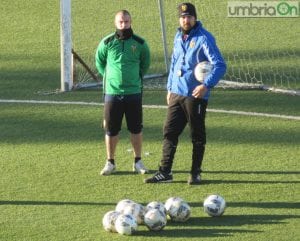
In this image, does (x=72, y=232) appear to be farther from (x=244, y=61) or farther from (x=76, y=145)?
(x=244, y=61)

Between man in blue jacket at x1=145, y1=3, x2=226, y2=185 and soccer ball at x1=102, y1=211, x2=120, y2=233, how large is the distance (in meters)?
1.66

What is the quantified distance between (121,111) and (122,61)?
1.93 ft

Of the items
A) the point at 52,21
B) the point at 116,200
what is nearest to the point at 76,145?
the point at 116,200

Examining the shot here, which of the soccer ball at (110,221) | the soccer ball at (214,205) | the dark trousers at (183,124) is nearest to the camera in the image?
the soccer ball at (110,221)

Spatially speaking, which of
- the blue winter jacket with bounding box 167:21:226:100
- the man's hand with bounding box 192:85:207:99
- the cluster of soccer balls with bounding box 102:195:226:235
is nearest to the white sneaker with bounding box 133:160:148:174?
the blue winter jacket with bounding box 167:21:226:100

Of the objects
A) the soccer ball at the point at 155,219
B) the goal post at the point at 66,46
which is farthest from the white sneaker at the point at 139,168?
the goal post at the point at 66,46

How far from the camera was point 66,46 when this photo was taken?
15.2m

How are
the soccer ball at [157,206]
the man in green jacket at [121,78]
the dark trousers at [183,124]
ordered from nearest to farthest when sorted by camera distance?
1. the soccer ball at [157,206]
2. the dark trousers at [183,124]
3. the man in green jacket at [121,78]

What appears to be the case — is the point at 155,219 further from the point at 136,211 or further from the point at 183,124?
the point at 183,124

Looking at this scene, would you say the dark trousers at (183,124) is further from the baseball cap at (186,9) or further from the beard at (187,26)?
the baseball cap at (186,9)

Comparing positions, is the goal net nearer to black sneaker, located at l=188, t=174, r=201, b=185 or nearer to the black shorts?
the black shorts

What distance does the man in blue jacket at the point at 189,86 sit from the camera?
10125mm
